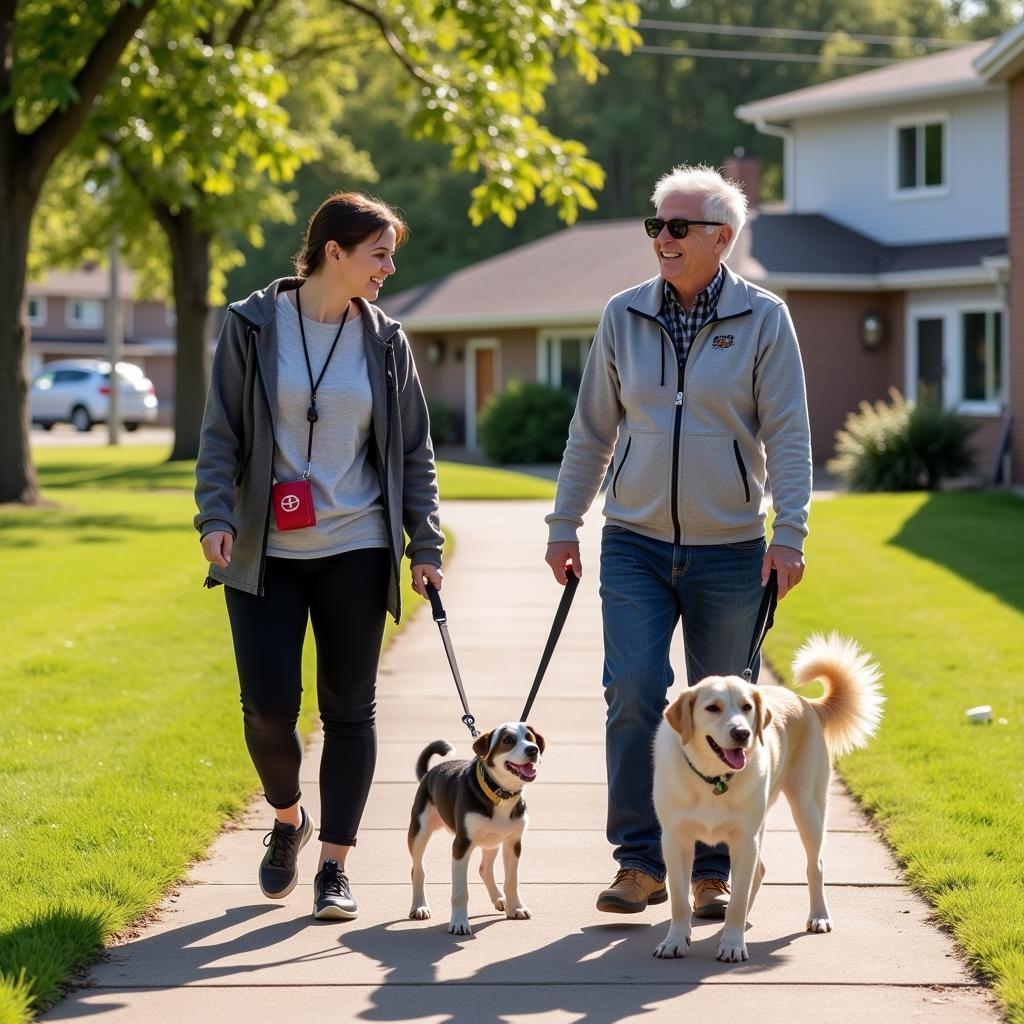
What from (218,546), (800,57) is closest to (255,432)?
(218,546)

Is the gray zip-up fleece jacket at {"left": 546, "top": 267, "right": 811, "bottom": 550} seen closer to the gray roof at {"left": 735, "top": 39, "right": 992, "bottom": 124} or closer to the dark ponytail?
the dark ponytail

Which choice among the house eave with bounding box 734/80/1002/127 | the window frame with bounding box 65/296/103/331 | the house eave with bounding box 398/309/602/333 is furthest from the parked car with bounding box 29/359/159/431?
the house eave with bounding box 734/80/1002/127

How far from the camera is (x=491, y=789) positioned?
16.7ft

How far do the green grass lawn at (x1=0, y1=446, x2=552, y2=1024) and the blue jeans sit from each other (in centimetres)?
154

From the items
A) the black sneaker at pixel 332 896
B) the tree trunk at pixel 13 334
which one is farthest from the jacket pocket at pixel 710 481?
the tree trunk at pixel 13 334

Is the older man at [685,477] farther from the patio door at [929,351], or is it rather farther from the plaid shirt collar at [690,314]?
the patio door at [929,351]

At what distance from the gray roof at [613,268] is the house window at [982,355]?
3.20ft

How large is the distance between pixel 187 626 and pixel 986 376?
19337 millimetres

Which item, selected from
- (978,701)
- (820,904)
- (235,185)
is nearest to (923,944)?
(820,904)

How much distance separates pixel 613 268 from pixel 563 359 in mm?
2097

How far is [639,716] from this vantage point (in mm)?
5371

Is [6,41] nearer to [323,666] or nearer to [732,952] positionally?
[323,666]

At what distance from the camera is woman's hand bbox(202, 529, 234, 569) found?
5.13 meters

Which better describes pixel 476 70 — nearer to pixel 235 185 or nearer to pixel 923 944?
pixel 235 185
